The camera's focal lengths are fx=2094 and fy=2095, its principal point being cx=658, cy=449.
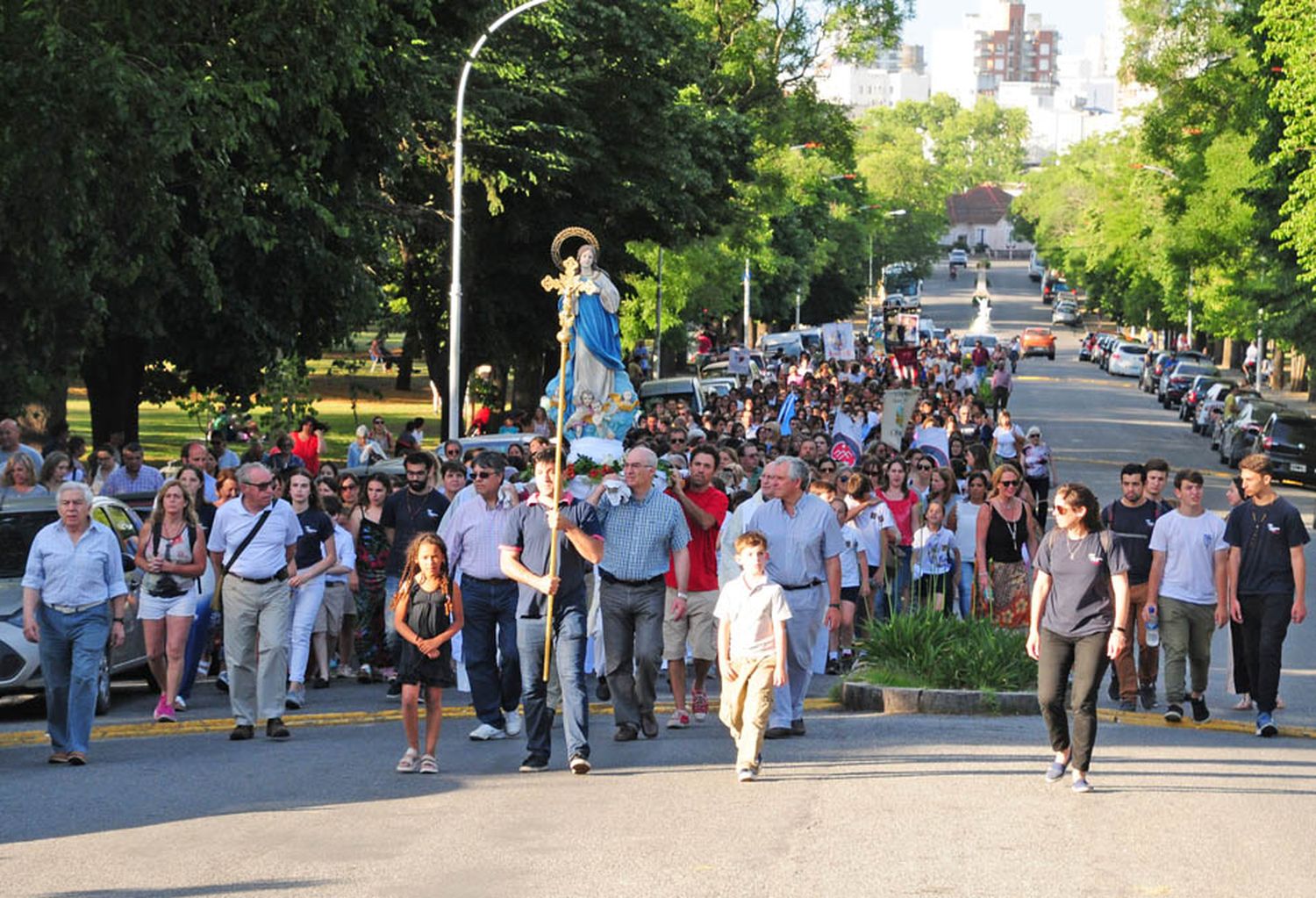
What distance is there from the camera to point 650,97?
129 ft

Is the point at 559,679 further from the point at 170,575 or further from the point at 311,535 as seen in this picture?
the point at 311,535

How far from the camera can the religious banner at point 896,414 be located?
31.9 meters

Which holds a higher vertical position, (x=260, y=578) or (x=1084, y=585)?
(x=1084, y=585)

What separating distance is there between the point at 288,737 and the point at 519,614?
204 cm

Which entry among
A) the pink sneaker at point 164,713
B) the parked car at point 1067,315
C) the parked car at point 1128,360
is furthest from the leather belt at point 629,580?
the parked car at point 1067,315

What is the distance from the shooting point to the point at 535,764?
38.5ft

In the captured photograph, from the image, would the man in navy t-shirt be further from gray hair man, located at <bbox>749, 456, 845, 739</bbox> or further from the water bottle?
gray hair man, located at <bbox>749, 456, 845, 739</bbox>

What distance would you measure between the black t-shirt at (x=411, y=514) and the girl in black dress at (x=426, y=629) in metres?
3.39

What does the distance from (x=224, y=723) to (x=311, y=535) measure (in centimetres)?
176

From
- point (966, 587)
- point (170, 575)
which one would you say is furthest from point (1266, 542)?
point (170, 575)

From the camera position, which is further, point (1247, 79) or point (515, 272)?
point (1247, 79)

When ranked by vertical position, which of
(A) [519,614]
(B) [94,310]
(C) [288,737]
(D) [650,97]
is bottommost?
(C) [288,737]

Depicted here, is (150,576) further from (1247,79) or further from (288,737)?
(1247,79)

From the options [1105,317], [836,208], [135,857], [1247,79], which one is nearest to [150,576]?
[135,857]
